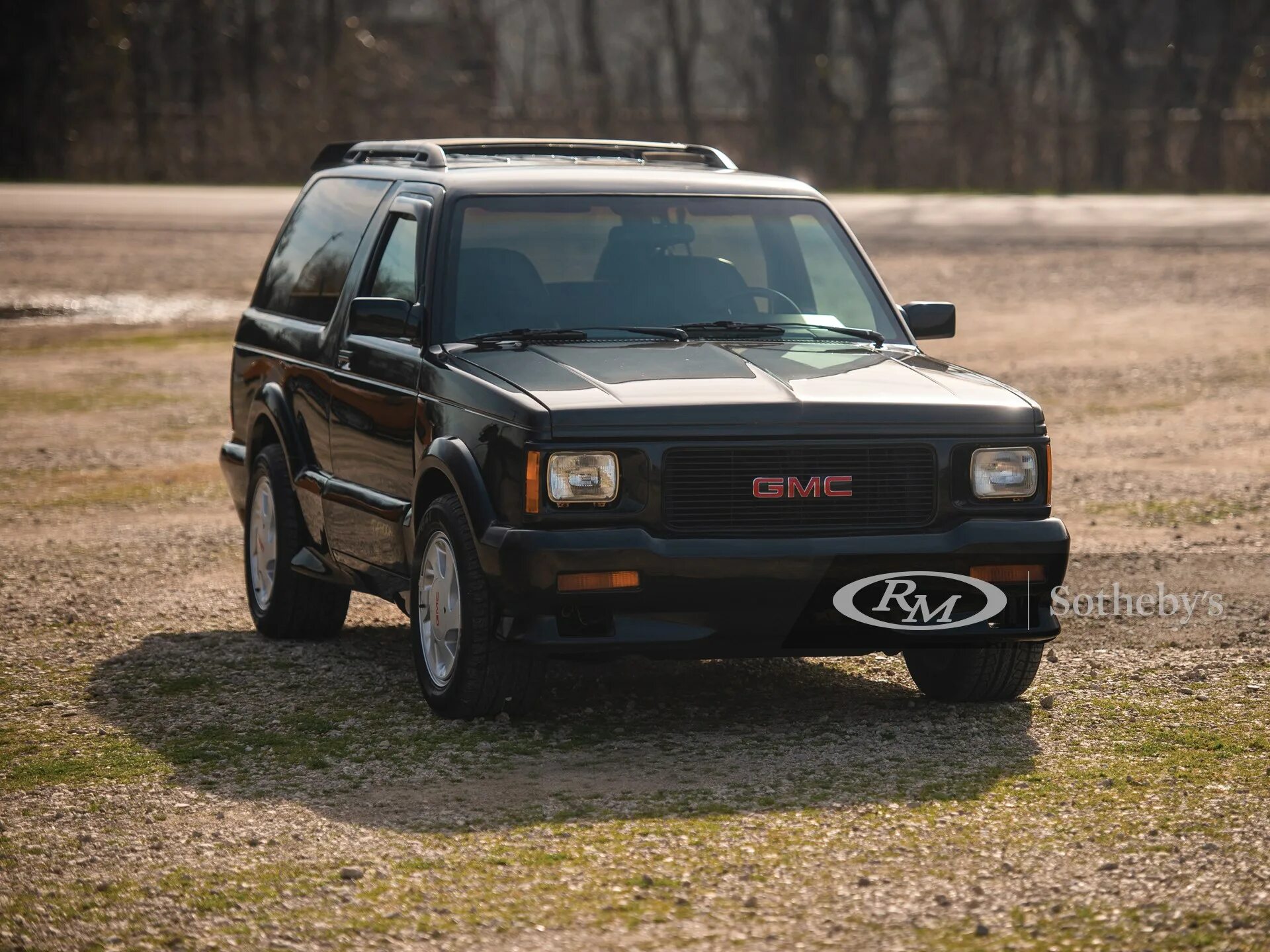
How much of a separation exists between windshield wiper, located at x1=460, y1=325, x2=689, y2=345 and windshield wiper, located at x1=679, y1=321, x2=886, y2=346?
0.31 ft

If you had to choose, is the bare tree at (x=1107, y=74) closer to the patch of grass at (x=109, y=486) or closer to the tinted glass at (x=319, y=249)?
the patch of grass at (x=109, y=486)

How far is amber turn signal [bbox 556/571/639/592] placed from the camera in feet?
20.6

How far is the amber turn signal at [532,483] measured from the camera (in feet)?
20.7

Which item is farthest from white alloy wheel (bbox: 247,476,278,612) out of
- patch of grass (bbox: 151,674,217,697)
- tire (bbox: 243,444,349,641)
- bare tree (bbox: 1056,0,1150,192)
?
bare tree (bbox: 1056,0,1150,192)

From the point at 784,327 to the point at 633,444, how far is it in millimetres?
1375

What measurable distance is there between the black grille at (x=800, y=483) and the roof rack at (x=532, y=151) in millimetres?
2384

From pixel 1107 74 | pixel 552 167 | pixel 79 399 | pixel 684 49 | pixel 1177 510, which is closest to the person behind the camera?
pixel 552 167

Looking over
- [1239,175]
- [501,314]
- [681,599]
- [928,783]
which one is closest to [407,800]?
[681,599]

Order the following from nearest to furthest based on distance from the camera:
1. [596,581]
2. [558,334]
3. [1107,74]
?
[596,581] → [558,334] → [1107,74]

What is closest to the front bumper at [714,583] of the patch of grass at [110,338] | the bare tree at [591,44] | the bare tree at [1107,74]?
the patch of grass at [110,338]

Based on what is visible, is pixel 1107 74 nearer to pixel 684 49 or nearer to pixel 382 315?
pixel 684 49

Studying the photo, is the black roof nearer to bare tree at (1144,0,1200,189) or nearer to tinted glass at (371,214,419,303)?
tinted glass at (371,214,419,303)

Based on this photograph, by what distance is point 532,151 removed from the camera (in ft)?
29.1

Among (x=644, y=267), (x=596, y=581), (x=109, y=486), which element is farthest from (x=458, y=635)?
(x=109, y=486)
